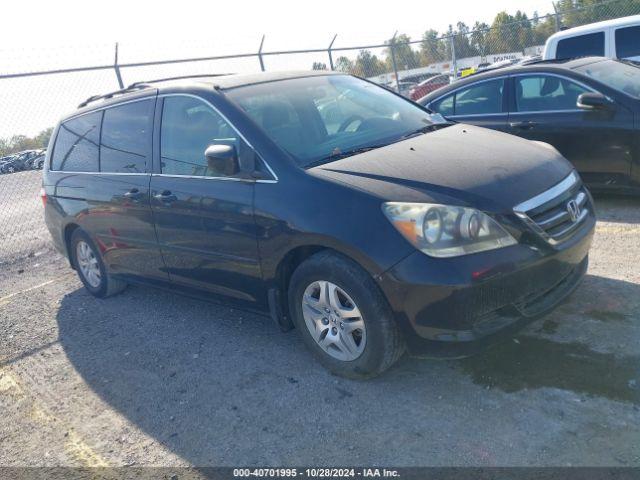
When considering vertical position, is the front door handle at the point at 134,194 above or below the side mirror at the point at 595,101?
below

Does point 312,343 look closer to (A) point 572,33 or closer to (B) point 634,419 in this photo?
(B) point 634,419

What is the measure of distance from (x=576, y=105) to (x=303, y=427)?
476cm

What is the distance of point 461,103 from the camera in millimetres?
7234

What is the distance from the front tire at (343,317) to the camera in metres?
3.22

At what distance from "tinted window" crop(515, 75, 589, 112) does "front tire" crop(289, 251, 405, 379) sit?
4.21 m

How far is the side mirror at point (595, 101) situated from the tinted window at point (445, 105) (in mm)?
1697

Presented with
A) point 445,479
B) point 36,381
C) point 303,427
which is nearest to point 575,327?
point 445,479

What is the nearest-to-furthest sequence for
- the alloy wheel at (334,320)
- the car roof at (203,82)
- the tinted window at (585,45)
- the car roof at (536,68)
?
the alloy wheel at (334,320)
the car roof at (203,82)
the car roof at (536,68)
the tinted window at (585,45)

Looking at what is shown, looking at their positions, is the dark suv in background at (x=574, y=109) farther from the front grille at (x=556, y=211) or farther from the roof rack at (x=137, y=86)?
the roof rack at (x=137, y=86)

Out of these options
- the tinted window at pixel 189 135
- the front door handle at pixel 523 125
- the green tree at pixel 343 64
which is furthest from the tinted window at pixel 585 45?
the tinted window at pixel 189 135

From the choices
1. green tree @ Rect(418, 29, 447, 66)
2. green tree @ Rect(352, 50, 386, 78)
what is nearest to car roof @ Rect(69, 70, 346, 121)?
green tree @ Rect(352, 50, 386, 78)

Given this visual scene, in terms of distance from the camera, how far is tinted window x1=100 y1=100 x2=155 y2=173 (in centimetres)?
453

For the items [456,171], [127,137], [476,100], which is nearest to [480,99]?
[476,100]

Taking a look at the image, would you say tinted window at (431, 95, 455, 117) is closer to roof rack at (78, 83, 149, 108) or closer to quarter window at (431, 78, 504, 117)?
quarter window at (431, 78, 504, 117)
